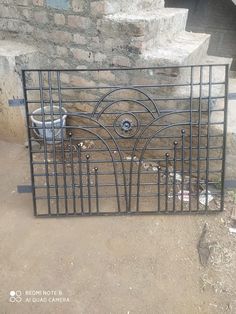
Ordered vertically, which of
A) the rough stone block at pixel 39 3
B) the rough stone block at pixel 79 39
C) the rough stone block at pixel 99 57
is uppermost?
the rough stone block at pixel 39 3

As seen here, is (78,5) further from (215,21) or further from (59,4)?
(215,21)

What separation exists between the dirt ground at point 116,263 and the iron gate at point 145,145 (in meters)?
0.13

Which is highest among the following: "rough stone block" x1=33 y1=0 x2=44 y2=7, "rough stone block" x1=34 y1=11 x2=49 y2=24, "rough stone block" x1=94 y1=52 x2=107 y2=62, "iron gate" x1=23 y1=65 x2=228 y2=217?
"rough stone block" x1=33 y1=0 x2=44 y2=7

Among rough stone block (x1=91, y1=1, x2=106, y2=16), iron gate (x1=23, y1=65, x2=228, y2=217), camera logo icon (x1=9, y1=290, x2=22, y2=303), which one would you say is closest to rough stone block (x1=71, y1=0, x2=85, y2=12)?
rough stone block (x1=91, y1=1, x2=106, y2=16)

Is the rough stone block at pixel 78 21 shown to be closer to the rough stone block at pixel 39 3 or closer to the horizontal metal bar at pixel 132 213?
the rough stone block at pixel 39 3

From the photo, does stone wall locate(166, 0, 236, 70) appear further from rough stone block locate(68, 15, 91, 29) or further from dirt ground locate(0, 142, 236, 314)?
dirt ground locate(0, 142, 236, 314)

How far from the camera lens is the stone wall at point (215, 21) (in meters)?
5.70

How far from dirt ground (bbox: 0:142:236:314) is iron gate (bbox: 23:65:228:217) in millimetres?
134

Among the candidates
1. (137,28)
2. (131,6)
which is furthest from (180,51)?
(131,6)

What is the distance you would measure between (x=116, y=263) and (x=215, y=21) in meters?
4.19

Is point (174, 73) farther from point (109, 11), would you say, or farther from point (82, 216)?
point (82, 216)

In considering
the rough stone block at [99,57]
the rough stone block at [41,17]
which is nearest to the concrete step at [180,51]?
the rough stone block at [99,57]

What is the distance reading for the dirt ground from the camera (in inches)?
98.2

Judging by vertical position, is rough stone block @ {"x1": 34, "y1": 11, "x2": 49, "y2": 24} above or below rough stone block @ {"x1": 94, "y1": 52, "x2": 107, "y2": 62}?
above
